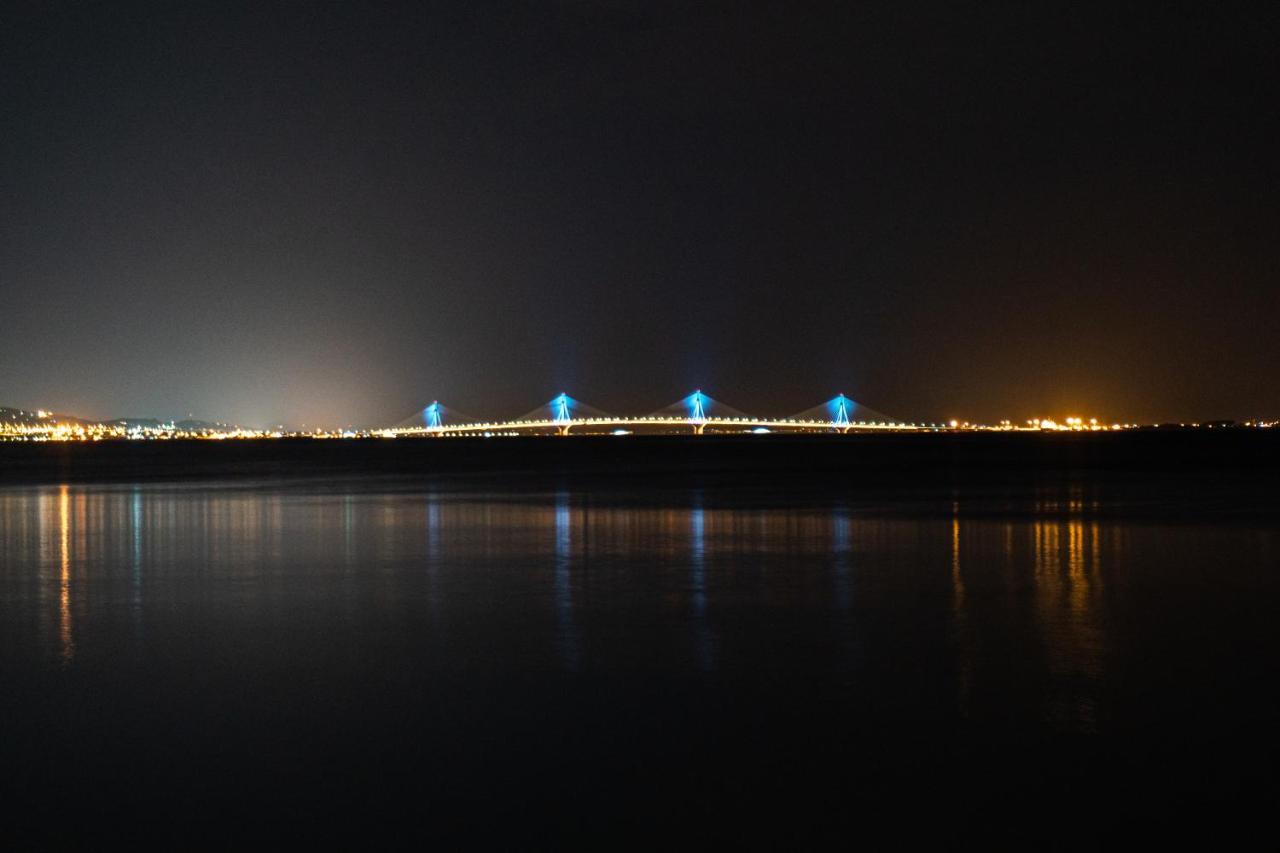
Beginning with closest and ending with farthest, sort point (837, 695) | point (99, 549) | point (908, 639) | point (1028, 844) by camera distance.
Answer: point (1028, 844) → point (837, 695) → point (908, 639) → point (99, 549)

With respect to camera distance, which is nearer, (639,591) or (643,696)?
(643,696)

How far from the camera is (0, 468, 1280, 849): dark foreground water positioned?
4.71m

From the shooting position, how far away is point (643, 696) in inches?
257

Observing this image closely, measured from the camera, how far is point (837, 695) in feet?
21.4

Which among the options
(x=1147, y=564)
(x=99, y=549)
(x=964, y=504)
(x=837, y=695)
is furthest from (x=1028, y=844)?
(x=964, y=504)

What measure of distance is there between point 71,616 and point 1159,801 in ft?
24.7

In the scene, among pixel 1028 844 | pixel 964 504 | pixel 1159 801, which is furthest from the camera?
pixel 964 504

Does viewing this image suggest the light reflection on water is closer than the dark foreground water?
No

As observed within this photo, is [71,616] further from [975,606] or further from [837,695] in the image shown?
[975,606]

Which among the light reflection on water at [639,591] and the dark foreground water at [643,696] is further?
the light reflection on water at [639,591]

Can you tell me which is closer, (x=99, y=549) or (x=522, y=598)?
(x=522, y=598)

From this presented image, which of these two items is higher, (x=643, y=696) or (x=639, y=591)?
(x=639, y=591)

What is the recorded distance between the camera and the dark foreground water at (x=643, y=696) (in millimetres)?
4715

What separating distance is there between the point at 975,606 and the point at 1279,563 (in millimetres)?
4188
